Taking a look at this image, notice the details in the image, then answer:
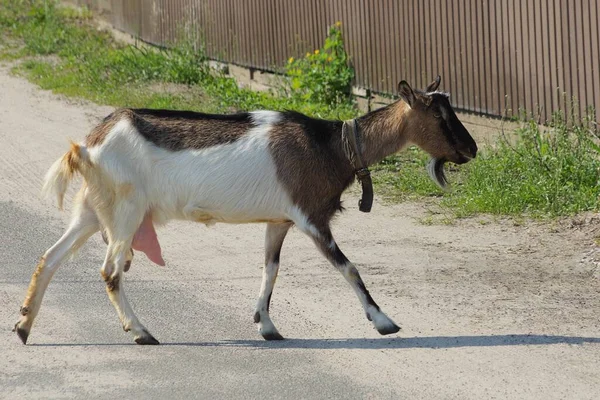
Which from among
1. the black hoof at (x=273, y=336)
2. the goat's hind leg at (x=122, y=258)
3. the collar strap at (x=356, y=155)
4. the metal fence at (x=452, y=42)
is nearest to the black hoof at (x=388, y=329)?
the black hoof at (x=273, y=336)

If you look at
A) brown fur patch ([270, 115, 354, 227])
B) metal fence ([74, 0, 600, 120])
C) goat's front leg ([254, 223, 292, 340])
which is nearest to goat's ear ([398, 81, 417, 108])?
brown fur patch ([270, 115, 354, 227])

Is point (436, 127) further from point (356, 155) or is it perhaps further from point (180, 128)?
point (180, 128)

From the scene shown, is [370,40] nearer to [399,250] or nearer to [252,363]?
[399,250]

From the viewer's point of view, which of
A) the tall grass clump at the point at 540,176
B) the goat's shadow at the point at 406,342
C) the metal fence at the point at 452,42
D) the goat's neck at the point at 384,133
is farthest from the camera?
the metal fence at the point at 452,42

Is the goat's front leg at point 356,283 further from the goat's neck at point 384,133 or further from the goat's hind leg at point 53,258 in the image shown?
the goat's hind leg at point 53,258

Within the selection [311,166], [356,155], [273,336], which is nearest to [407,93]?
[356,155]

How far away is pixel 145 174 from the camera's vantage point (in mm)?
6480

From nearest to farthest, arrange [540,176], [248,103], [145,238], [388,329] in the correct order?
[388,329]
[145,238]
[540,176]
[248,103]

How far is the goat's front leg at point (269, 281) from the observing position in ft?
21.5

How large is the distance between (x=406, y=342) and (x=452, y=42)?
514cm

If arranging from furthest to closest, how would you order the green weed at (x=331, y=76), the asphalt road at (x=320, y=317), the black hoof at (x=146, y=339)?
1. the green weed at (x=331, y=76)
2. the black hoof at (x=146, y=339)
3. the asphalt road at (x=320, y=317)

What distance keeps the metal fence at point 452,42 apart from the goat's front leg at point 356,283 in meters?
3.75

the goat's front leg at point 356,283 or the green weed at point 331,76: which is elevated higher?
the green weed at point 331,76

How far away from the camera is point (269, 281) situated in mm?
6699
